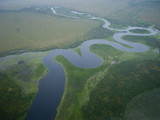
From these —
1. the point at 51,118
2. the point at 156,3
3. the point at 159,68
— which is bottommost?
the point at 51,118

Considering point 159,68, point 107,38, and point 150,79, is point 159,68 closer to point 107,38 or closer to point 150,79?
point 150,79

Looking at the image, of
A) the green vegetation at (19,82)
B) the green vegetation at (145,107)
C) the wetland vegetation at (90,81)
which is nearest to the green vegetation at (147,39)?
the wetland vegetation at (90,81)

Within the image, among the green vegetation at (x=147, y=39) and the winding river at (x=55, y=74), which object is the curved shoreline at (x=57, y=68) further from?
the green vegetation at (x=147, y=39)

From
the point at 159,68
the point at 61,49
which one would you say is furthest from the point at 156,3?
the point at 61,49

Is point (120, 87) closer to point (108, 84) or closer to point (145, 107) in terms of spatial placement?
point (108, 84)

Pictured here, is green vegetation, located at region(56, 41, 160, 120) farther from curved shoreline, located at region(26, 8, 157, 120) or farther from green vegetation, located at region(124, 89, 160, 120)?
curved shoreline, located at region(26, 8, 157, 120)

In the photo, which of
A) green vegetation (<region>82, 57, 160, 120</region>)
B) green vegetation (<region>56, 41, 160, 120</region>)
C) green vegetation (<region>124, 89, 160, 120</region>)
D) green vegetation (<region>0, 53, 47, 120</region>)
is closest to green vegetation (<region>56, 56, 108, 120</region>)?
green vegetation (<region>56, 41, 160, 120</region>)
